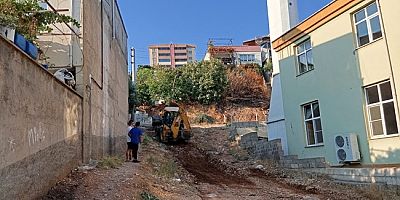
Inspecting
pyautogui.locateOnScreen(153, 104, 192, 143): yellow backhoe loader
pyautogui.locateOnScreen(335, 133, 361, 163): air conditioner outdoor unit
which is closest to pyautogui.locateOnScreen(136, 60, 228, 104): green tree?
pyautogui.locateOnScreen(153, 104, 192, 143): yellow backhoe loader

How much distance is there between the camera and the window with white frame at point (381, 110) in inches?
468

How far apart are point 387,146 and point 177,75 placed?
29272 millimetres

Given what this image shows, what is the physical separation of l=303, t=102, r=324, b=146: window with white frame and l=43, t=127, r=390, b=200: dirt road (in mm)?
1728

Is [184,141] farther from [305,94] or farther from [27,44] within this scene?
[27,44]

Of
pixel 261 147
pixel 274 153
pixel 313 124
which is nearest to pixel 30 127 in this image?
pixel 313 124

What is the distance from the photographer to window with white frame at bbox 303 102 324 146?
49.3 feet

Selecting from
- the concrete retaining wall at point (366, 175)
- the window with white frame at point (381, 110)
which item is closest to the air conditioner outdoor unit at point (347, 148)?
the concrete retaining wall at point (366, 175)

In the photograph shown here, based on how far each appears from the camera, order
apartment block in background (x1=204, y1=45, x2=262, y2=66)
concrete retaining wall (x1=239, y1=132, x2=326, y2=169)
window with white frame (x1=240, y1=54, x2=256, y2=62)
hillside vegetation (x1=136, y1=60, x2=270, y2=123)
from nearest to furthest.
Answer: concrete retaining wall (x1=239, y1=132, x2=326, y2=169), hillside vegetation (x1=136, y1=60, x2=270, y2=123), apartment block in background (x1=204, y1=45, x2=262, y2=66), window with white frame (x1=240, y1=54, x2=256, y2=62)

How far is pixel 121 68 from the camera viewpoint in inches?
757

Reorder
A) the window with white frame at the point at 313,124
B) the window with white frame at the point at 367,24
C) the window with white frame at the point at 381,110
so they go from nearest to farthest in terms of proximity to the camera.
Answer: the window with white frame at the point at 381,110 → the window with white frame at the point at 367,24 → the window with white frame at the point at 313,124

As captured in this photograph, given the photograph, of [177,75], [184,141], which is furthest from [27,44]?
[177,75]

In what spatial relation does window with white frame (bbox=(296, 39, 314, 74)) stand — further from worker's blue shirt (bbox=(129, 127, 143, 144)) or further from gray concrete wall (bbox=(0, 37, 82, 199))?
gray concrete wall (bbox=(0, 37, 82, 199))

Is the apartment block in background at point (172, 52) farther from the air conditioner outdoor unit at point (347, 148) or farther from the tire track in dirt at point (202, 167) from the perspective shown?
the air conditioner outdoor unit at point (347, 148)

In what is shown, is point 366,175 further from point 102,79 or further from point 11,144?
point 11,144
